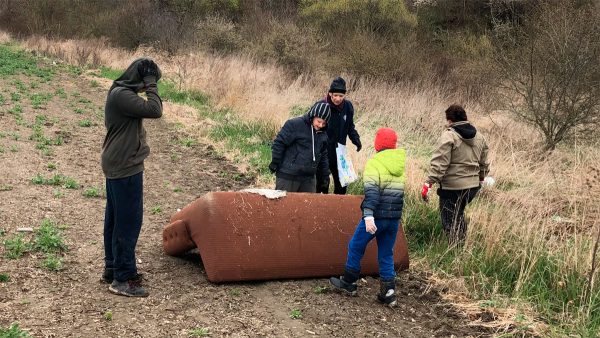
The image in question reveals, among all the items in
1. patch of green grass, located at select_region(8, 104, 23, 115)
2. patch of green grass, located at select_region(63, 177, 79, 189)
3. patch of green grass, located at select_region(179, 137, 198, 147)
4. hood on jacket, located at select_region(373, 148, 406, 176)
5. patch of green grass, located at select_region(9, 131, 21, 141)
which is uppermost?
hood on jacket, located at select_region(373, 148, 406, 176)

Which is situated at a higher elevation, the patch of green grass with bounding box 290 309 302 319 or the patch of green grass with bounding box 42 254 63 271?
the patch of green grass with bounding box 42 254 63 271

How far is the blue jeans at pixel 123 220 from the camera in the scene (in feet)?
13.9

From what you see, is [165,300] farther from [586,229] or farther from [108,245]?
[586,229]

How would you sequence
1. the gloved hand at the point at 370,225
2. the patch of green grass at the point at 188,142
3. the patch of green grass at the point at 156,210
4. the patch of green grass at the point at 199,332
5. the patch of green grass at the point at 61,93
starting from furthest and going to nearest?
the patch of green grass at the point at 61,93 → the patch of green grass at the point at 188,142 → the patch of green grass at the point at 156,210 → the gloved hand at the point at 370,225 → the patch of green grass at the point at 199,332

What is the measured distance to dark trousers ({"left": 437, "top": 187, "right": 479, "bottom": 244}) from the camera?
5.84m

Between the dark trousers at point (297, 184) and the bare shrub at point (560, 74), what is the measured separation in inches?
284

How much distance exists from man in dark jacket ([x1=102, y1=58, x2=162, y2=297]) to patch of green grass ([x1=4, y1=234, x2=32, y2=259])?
3.58 ft

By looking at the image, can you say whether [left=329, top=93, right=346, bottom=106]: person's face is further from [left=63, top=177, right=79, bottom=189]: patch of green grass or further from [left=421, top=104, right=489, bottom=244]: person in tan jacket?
[left=63, top=177, right=79, bottom=189]: patch of green grass

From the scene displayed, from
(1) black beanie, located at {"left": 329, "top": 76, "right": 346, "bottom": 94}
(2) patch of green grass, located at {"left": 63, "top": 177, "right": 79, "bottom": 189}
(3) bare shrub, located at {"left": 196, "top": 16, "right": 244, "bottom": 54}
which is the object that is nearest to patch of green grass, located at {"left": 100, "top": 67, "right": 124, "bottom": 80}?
(3) bare shrub, located at {"left": 196, "top": 16, "right": 244, "bottom": 54}

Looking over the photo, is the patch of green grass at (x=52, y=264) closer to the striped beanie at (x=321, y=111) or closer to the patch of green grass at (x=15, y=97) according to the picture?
the striped beanie at (x=321, y=111)

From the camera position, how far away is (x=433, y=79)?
19.2m

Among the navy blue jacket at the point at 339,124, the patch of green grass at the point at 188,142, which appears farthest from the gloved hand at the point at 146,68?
the patch of green grass at the point at 188,142

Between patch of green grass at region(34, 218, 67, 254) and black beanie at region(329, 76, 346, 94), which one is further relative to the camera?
black beanie at region(329, 76, 346, 94)

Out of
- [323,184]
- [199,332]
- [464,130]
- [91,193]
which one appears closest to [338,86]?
[323,184]
